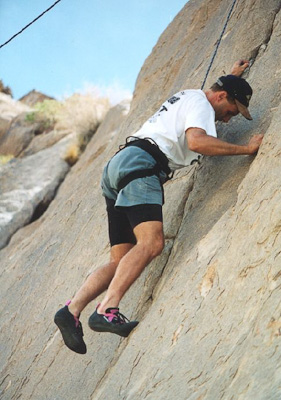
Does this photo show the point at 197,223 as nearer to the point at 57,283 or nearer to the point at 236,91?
the point at 236,91

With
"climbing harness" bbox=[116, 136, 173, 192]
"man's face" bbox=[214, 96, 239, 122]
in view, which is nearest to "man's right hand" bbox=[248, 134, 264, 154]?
"man's face" bbox=[214, 96, 239, 122]

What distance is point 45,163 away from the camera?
11.6 meters

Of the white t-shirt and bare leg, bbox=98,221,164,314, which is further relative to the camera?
the white t-shirt

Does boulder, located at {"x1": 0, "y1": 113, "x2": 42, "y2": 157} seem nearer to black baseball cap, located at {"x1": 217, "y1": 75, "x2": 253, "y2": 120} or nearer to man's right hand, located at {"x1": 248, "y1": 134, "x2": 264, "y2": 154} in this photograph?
black baseball cap, located at {"x1": 217, "y1": 75, "x2": 253, "y2": 120}

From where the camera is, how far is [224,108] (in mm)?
4328

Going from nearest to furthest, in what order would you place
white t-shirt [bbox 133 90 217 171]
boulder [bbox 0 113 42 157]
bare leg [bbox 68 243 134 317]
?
bare leg [bbox 68 243 134 317]
white t-shirt [bbox 133 90 217 171]
boulder [bbox 0 113 42 157]

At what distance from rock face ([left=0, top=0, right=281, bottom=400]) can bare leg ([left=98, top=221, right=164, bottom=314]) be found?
23 centimetres

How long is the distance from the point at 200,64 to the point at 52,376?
3391mm

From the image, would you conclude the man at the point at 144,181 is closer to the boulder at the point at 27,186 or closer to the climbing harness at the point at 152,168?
the climbing harness at the point at 152,168

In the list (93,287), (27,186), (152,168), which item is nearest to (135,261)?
(93,287)

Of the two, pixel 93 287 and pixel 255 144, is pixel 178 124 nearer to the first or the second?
pixel 255 144

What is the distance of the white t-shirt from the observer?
4062 millimetres

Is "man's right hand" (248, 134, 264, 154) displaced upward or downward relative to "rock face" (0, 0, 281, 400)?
upward

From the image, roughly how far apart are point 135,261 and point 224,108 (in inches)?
57.1
